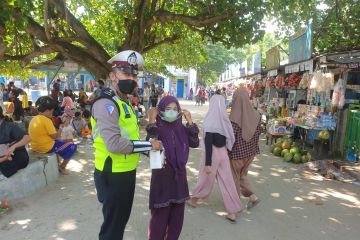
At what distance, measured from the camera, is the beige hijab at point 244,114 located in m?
4.67

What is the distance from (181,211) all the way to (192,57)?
15.7 meters

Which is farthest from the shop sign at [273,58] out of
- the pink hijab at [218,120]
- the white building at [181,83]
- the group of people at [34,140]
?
the white building at [181,83]

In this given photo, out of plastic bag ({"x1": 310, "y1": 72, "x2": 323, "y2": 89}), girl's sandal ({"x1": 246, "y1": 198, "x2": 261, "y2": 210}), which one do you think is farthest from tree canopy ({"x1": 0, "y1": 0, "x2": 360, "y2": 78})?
girl's sandal ({"x1": 246, "y1": 198, "x2": 261, "y2": 210})

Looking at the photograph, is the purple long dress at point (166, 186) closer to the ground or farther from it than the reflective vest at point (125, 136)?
closer to the ground

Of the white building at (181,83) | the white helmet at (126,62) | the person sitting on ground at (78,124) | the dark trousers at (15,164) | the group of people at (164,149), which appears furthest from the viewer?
the white building at (181,83)

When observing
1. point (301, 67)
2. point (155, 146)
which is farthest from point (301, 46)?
point (155, 146)

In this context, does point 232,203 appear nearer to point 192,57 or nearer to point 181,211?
point 181,211

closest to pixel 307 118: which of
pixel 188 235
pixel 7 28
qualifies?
pixel 188 235

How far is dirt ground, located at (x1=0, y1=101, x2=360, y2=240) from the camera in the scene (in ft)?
13.6

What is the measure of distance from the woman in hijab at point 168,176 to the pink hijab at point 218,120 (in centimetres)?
103

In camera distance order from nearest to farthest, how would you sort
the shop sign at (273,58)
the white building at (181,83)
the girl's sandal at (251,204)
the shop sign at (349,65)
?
the girl's sandal at (251,204), the shop sign at (349,65), the shop sign at (273,58), the white building at (181,83)

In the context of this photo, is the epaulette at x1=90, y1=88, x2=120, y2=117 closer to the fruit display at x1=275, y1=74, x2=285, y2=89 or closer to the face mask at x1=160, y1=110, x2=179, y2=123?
the face mask at x1=160, y1=110, x2=179, y2=123

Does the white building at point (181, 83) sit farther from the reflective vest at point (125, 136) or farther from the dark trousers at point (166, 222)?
the reflective vest at point (125, 136)

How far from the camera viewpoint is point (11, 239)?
153 inches
